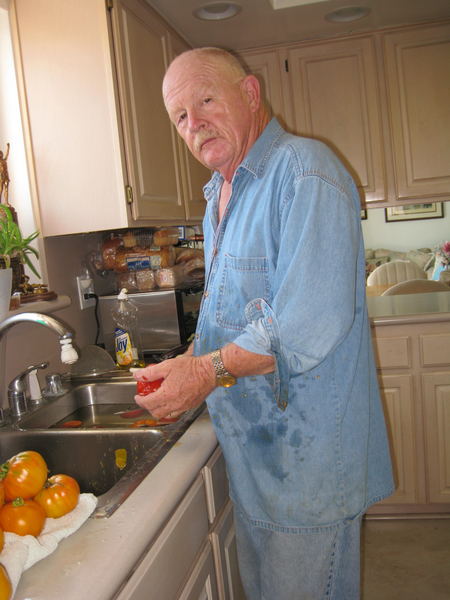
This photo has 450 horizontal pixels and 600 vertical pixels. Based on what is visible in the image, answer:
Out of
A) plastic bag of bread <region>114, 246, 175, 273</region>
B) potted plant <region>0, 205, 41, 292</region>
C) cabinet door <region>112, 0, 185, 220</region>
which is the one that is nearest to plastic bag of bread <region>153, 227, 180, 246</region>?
plastic bag of bread <region>114, 246, 175, 273</region>

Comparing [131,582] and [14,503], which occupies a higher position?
[14,503]

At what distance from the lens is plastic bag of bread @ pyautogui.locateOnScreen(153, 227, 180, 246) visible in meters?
1.87

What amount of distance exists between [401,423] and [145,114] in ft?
5.03

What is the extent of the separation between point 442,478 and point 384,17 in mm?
1949

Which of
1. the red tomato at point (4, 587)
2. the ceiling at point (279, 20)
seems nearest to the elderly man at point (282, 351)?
the red tomato at point (4, 587)

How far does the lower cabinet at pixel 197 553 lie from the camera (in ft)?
2.35

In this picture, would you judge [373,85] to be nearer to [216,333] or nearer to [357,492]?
[216,333]

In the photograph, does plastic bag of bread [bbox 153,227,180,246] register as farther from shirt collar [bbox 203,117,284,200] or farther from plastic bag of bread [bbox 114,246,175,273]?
shirt collar [bbox 203,117,284,200]

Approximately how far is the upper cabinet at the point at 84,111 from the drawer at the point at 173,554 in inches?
32.1

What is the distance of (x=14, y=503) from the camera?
2.22ft

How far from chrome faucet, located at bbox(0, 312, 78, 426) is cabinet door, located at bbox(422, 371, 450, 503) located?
4.80 ft

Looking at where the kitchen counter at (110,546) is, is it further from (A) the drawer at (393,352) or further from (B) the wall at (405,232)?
(B) the wall at (405,232)

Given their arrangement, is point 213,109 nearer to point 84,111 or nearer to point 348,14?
point 84,111

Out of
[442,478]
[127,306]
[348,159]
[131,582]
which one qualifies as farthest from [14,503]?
[348,159]
